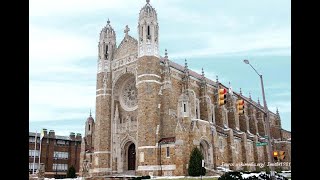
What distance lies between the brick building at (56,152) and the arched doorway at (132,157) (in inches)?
1253

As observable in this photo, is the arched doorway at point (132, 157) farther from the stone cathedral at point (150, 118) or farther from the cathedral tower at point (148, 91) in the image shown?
the cathedral tower at point (148, 91)

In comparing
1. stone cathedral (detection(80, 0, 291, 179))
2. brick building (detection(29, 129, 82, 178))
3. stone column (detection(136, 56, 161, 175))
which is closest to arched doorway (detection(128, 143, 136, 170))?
stone cathedral (detection(80, 0, 291, 179))

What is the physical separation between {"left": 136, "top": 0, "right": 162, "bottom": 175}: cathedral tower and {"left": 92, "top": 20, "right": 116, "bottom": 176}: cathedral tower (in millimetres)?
6783

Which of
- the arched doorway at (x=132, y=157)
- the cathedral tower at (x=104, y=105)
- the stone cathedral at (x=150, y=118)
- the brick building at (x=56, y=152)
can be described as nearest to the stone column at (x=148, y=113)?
the stone cathedral at (x=150, y=118)

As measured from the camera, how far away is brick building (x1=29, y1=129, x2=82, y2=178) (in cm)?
7031

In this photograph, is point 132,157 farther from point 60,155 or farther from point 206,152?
point 60,155

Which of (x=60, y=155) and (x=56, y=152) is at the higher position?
(x=56, y=152)

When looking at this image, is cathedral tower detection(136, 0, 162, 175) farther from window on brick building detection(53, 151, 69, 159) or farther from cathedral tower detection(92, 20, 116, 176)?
window on brick building detection(53, 151, 69, 159)

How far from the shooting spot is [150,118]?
130 feet

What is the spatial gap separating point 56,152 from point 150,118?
1583 inches

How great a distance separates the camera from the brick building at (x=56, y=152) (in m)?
70.3

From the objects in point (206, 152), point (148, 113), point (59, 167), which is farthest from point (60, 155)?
point (206, 152)

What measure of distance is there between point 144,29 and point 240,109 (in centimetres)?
2432
